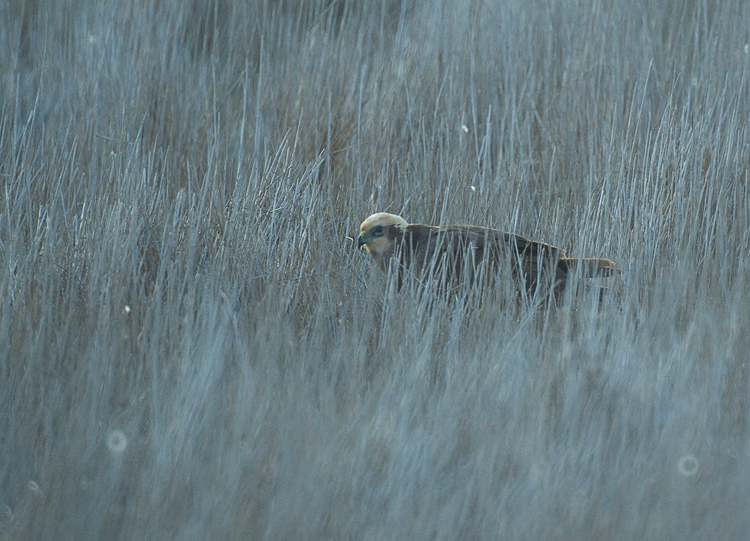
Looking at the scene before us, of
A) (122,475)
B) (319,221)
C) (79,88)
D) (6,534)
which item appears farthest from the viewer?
(79,88)

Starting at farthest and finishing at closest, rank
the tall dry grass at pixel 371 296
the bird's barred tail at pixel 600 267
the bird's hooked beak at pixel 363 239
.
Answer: the bird's hooked beak at pixel 363 239
the bird's barred tail at pixel 600 267
the tall dry grass at pixel 371 296

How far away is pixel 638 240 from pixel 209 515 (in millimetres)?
1840

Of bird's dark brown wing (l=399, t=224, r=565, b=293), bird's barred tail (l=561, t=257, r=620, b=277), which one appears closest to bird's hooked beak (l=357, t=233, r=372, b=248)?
bird's dark brown wing (l=399, t=224, r=565, b=293)

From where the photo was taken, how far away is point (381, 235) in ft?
9.04

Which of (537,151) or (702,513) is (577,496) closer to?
(702,513)

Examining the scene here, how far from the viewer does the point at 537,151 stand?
12.5ft

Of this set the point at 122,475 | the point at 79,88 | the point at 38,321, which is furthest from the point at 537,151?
the point at 122,475

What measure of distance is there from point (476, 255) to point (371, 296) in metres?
0.42

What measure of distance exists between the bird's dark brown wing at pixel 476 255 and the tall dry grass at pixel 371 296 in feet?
0.54

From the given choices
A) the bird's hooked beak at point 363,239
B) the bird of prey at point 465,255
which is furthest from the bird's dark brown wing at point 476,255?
the bird's hooked beak at point 363,239

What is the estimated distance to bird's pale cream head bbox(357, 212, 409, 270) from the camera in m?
2.74

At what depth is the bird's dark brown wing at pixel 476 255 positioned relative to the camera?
2.47m

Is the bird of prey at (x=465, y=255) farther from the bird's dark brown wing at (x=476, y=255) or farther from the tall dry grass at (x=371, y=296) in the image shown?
the tall dry grass at (x=371, y=296)

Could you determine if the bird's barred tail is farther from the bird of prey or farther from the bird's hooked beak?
the bird's hooked beak
